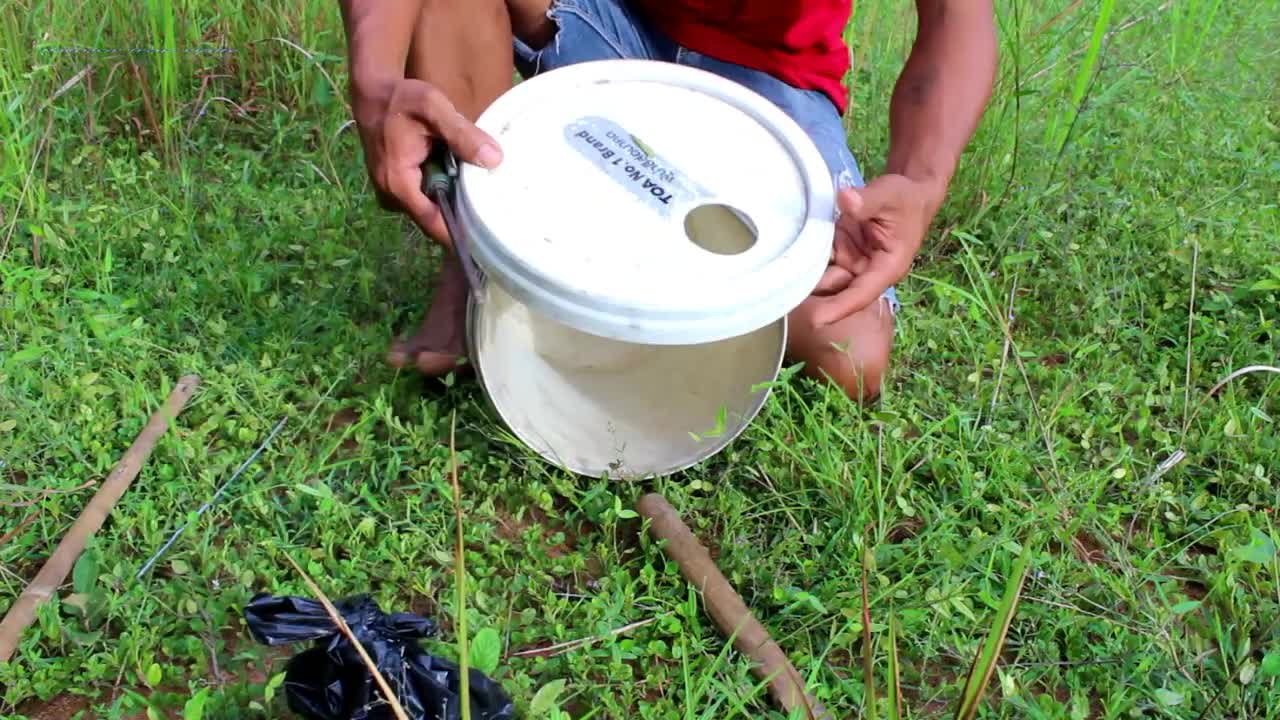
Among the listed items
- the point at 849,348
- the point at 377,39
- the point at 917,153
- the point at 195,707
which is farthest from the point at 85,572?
the point at 917,153

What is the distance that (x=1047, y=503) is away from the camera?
189 centimetres

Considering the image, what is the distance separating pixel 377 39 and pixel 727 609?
1.09 meters

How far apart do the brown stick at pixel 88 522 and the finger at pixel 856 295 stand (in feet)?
3.75

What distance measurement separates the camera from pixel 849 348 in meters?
1.98

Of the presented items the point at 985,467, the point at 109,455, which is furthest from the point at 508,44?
the point at 985,467

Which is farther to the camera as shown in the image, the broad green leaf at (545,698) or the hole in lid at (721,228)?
the hole in lid at (721,228)

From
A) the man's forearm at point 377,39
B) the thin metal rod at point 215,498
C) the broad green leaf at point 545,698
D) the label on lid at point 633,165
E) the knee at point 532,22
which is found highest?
the man's forearm at point 377,39

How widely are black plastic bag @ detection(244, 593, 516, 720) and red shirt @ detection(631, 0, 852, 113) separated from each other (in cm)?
140

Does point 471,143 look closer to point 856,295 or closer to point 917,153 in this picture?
point 856,295

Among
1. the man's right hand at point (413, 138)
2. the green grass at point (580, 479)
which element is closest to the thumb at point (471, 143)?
the man's right hand at point (413, 138)

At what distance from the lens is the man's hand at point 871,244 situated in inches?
62.3

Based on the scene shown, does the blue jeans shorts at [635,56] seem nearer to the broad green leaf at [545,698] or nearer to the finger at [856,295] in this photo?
the finger at [856,295]

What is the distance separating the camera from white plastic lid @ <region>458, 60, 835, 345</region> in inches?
53.6

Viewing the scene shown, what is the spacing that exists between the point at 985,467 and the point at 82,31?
7.77 ft
